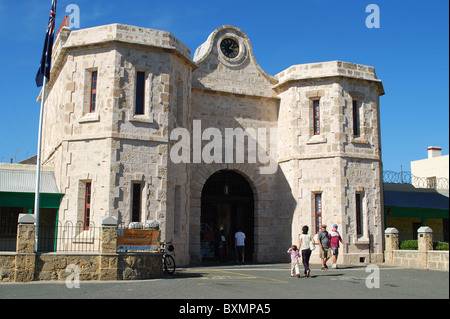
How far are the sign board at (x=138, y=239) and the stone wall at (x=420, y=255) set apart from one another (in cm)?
961

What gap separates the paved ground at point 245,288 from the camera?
1087 centimetres

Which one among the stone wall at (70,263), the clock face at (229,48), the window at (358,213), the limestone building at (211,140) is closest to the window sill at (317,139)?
the limestone building at (211,140)

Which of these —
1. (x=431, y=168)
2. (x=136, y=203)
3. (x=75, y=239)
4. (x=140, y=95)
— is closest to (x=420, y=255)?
(x=136, y=203)

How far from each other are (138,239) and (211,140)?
27.4 ft

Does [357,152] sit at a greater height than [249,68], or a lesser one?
Answer: lesser

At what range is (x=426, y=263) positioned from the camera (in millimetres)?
18406

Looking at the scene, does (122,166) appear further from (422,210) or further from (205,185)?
A: (422,210)

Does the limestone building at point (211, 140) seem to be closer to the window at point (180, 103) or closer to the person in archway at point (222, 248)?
the window at point (180, 103)

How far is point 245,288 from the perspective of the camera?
12.2 metres

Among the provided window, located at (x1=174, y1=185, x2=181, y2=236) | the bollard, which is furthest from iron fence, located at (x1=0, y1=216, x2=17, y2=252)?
the bollard

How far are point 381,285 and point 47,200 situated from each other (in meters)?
12.2

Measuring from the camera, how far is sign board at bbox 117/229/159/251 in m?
14.7

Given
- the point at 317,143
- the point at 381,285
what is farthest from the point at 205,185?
the point at 381,285
